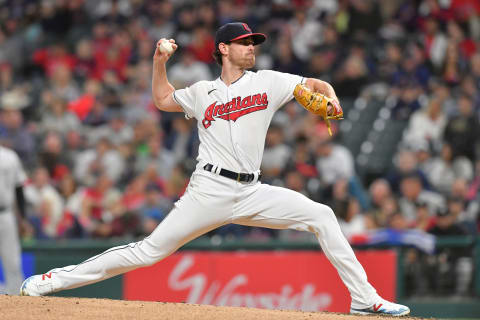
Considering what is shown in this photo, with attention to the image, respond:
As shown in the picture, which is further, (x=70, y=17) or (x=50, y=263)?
(x=70, y=17)

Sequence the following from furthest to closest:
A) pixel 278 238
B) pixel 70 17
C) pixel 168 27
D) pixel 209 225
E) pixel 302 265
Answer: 1. pixel 70 17
2. pixel 168 27
3. pixel 278 238
4. pixel 302 265
5. pixel 209 225

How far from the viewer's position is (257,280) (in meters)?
9.50

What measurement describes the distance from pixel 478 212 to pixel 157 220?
372 centimetres

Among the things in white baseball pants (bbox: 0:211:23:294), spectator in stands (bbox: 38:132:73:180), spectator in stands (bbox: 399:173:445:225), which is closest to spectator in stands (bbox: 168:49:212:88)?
spectator in stands (bbox: 38:132:73:180)

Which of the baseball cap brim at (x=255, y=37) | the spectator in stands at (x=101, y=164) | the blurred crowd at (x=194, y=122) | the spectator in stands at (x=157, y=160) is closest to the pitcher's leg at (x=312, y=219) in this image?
the baseball cap brim at (x=255, y=37)

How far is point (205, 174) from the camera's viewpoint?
5.95 m

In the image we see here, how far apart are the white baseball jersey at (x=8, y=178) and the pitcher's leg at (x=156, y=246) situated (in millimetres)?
3689

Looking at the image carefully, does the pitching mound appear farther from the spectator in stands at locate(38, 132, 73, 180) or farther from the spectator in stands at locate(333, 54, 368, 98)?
the spectator in stands at locate(333, 54, 368, 98)

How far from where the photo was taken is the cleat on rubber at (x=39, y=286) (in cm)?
613

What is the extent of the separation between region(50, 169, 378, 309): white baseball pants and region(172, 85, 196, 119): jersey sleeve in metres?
0.46

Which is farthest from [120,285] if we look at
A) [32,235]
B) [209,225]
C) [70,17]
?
[70,17]

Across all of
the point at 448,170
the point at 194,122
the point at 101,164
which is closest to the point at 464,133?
the point at 448,170

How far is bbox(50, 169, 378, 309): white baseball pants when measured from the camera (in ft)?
19.3

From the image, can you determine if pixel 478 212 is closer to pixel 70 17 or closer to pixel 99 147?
pixel 99 147
